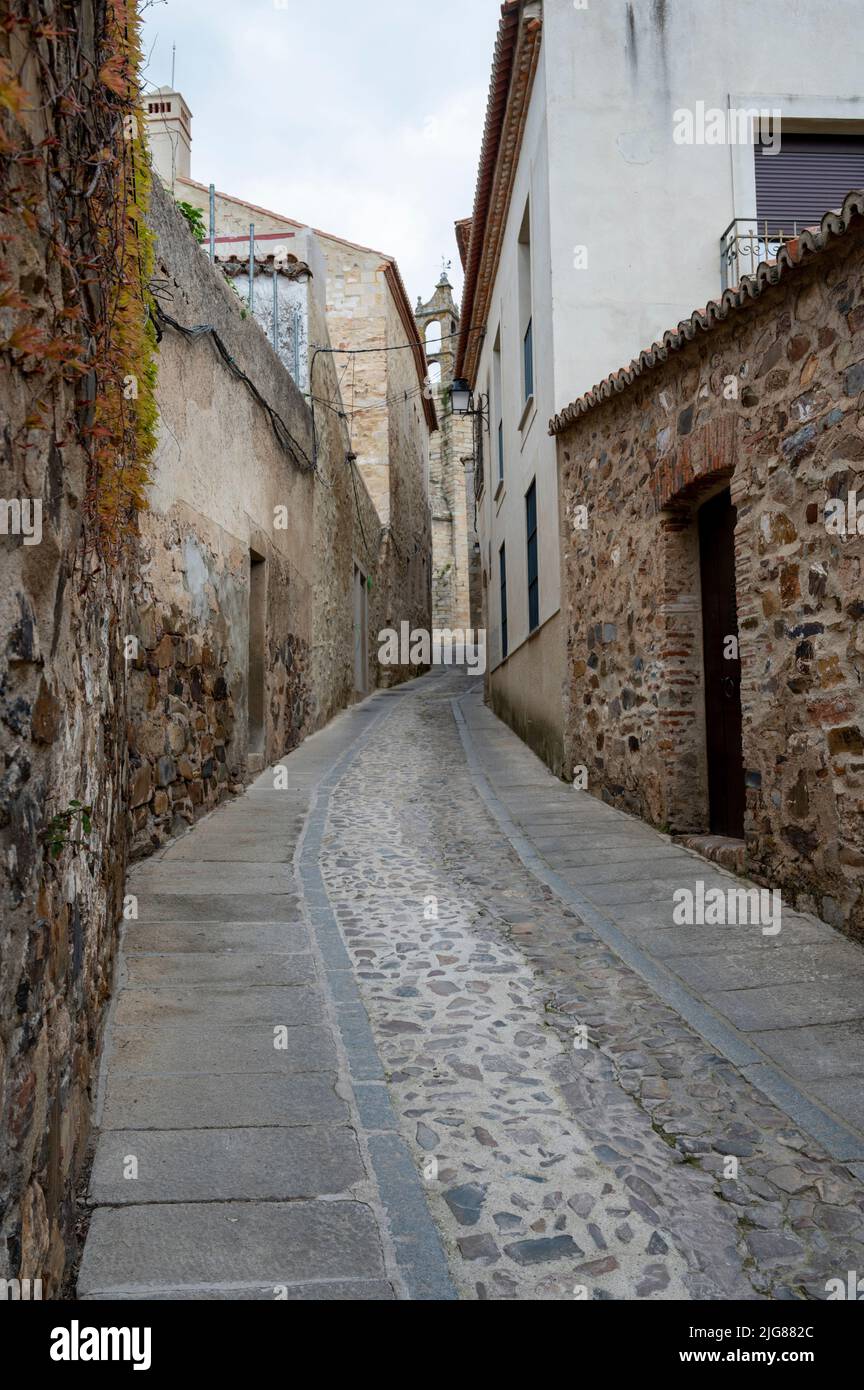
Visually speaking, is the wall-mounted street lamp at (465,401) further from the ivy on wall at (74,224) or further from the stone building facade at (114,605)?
the ivy on wall at (74,224)

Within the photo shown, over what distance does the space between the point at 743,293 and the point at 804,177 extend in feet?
18.2

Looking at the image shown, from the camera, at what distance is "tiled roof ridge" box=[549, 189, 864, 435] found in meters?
4.08

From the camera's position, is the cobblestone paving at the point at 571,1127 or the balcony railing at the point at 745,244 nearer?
the cobblestone paving at the point at 571,1127

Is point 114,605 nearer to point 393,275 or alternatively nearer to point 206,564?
point 206,564

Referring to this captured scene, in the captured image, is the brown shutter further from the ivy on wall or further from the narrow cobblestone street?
the ivy on wall

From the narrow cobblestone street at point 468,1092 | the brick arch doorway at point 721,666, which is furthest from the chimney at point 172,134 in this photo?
the narrow cobblestone street at point 468,1092

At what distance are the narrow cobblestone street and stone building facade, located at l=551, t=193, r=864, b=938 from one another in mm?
667

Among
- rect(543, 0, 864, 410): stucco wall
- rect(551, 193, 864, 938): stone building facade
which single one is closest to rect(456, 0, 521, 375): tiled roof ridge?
rect(543, 0, 864, 410): stucco wall

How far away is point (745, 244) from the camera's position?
29.7 ft

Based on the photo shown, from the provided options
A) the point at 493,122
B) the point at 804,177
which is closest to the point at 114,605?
the point at 804,177

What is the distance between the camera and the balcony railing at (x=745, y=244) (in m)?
9.02

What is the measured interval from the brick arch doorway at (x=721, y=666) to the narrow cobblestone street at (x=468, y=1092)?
2.19 ft
